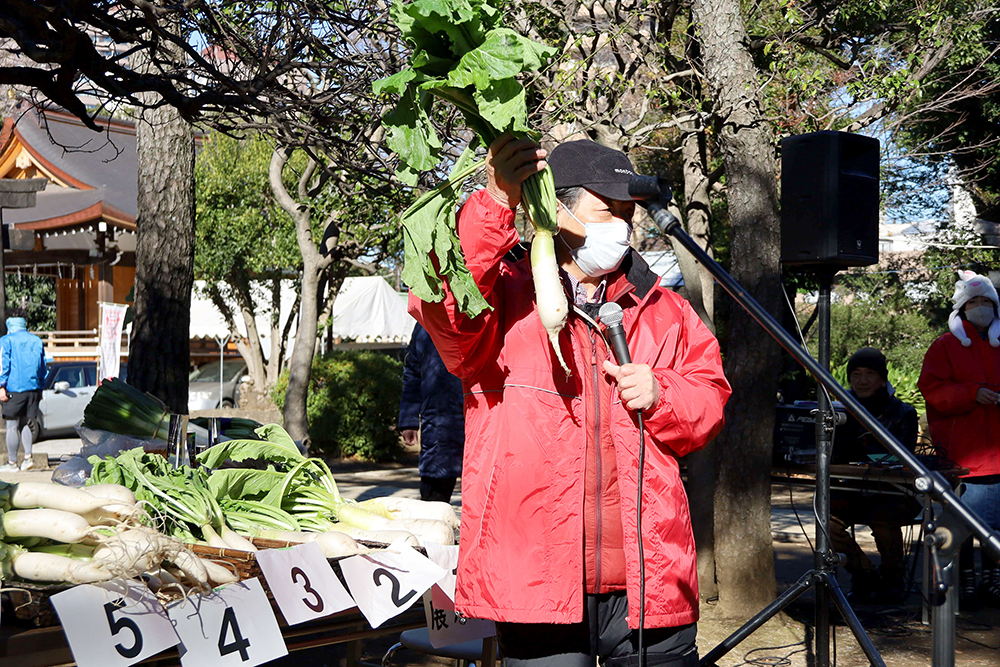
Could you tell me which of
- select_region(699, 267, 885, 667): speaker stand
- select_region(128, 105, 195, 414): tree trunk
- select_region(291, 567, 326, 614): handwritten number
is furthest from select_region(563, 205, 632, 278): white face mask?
select_region(128, 105, 195, 414): tree trunk

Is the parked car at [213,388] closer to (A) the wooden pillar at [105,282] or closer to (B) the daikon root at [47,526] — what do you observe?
(A) the wooden pillar at [105,282]

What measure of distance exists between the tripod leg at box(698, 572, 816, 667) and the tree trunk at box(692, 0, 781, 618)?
78.1 inches

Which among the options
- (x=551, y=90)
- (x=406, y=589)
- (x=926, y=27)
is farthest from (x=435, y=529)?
(x=926, y=27)

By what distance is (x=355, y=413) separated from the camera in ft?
47.2

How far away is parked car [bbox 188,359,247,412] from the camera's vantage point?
20.6m

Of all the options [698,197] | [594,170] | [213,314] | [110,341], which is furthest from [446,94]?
[213,314]

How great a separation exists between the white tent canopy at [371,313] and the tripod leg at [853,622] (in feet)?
59.9

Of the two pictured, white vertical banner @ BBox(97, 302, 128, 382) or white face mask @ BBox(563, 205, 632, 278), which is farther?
white vertical banner @ BBox(97, 302, 128, 382)

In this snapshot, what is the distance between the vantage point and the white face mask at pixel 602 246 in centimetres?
252

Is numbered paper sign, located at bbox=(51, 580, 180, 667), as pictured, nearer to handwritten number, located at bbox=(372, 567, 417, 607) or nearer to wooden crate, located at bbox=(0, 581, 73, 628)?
wooden crate, located at bbox=(0, 581, 73, 628)

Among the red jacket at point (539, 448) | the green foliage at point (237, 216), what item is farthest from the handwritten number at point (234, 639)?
the green foliage at point (237, 216)

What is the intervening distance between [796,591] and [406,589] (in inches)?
64.1

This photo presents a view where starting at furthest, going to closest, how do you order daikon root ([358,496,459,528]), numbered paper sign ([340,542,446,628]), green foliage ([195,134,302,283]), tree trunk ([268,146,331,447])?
green foliage ([195,134,302,283]) → tree trunk ([268,146,331,447]) → daikon root ([358,496,459,528]) → numbered paper sign ([340,542,446,628])

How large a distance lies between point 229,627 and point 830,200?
3.38 meters
